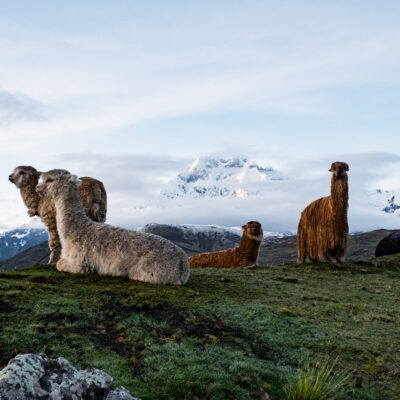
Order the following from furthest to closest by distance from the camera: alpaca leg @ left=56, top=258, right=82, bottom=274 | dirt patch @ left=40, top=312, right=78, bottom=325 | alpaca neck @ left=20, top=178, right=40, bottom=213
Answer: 1. alpaca neck @ left=20, top=178, right=40, bottom=213
2. alpaca leg @ left=56, top=258, right=82, bottom=274
3. dirt patch @ left=40, top=312, right=78, bottom=325

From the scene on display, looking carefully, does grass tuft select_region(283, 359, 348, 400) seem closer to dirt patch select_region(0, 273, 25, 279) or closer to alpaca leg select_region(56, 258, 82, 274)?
alpaca leg select_region(56, 258, 82, 274)

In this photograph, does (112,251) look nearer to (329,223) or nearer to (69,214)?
(69,214)

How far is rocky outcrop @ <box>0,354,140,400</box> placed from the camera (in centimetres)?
403

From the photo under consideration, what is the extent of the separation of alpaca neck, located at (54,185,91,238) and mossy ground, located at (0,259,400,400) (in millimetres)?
1158

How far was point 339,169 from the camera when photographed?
19.9 m

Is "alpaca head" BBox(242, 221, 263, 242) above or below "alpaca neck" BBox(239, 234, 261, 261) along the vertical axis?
above

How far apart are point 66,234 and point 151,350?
6.02 metres

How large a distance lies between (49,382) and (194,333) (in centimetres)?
359

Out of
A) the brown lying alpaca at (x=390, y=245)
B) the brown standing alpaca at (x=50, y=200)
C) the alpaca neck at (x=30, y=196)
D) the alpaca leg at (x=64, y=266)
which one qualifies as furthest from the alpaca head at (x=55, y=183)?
the brown lying alpaca at (x=390, y=245)

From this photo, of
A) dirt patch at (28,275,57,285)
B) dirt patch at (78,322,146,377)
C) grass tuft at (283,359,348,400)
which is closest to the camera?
grass tuft at (283,359,348,400)

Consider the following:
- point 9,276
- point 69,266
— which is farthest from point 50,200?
point 9,276

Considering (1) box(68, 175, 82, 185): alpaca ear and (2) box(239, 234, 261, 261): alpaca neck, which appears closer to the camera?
(1) box(68, 175, 82, 185): alpaca ear

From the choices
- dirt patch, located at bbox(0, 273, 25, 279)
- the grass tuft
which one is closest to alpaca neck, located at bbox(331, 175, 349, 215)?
dirt patch, located at bbox(0, 273, 25, 279)

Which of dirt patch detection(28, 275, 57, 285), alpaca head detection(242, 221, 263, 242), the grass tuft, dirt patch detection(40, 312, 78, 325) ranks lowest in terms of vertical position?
the grass tuft
